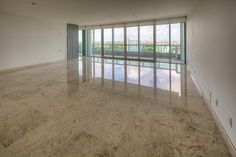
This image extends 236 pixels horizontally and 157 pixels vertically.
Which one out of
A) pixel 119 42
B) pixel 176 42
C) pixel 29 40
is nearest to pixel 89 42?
pixel 119 42

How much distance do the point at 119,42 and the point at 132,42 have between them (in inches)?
37.2

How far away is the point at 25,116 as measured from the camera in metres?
2.62

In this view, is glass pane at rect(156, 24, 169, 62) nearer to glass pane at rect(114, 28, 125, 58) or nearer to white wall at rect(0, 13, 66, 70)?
→ glass pane at rect(114, 28, 125, 58)

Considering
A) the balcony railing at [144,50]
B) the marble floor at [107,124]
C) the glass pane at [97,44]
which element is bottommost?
the marble floor at [107,124]

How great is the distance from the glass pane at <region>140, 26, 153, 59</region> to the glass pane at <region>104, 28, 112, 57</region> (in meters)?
2.43

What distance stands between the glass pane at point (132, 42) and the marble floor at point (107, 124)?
7039 mm

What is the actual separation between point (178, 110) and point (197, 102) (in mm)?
665

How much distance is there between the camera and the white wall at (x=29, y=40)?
7.05 meters

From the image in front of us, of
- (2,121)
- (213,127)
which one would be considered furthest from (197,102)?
(2,121)

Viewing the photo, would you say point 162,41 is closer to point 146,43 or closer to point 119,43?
point 146,43

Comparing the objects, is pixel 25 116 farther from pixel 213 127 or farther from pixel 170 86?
pixel 170 86

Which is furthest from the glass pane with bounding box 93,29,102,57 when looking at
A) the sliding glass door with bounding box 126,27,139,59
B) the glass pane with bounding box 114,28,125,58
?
the sliding glass door with bounding box 126,27,139,59

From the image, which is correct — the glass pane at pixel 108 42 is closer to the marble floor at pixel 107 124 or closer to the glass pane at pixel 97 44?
the glass pane at pixel 97 44

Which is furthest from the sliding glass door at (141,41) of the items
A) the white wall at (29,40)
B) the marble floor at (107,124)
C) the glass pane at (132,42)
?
the marble floor at (107,124)
